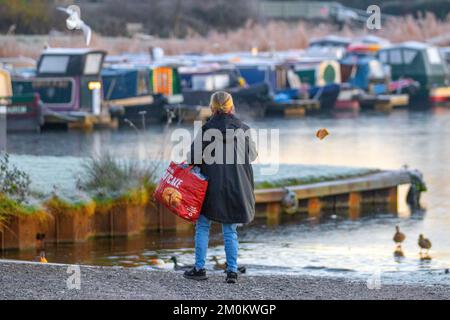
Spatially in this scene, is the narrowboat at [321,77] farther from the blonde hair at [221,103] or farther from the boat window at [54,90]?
the blonde hair at [221,103]

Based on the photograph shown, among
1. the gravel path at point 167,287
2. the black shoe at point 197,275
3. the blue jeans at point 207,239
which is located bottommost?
the gravel path at point 167,287

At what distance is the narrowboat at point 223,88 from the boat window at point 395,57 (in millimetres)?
9100

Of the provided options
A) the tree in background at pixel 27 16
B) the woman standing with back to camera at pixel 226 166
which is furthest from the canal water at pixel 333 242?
the tree in background at pixel 27 16

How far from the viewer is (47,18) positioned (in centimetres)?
5656

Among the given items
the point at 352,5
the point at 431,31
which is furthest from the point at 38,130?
the point at 352,5

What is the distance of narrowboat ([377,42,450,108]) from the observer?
5022 centimetres

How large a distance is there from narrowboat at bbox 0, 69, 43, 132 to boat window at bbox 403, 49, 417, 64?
1938 centimetres

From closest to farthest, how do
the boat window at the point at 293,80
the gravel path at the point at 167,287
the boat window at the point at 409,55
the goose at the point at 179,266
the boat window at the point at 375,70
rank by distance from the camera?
1. the gravel path at the point at 167,287
2. the goose at the point at 179,266
3. the boat window at the point at 293,80
4. the boat window at the point at 375,70
5. the boat window at the point at 409,55

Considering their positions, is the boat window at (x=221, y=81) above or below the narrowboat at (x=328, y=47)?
→ below

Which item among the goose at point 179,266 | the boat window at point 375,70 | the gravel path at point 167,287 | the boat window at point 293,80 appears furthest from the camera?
the boat window at point 375,70

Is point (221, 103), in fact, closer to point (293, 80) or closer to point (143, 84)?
point (143, 84)

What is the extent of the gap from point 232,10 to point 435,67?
81.0ft

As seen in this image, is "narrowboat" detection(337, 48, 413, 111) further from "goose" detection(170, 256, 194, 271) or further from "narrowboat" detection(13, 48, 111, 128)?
"goose" detection(170, 256, 194, 271)

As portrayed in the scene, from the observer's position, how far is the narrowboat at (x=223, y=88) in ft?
137
